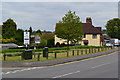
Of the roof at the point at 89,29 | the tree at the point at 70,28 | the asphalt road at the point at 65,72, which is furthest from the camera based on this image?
the roof at the point at 89,29

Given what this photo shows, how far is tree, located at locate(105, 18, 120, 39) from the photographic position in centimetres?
11625

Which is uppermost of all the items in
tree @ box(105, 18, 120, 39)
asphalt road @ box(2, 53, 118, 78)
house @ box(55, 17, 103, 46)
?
tree @ box(105, 18, 120, 39)

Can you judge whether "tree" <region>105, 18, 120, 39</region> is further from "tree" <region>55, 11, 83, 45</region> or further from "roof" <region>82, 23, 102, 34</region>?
"tree" <region>55, 11, 83, 45</region>

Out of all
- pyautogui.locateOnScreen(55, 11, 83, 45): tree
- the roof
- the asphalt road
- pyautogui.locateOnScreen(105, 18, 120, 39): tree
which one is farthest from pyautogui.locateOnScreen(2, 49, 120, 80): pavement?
pyautogui.locateOnScreen(105, 18, 120, 39): tree

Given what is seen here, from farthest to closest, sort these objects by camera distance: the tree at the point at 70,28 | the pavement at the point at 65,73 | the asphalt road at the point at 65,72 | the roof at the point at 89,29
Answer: the roof at the point at 89,29 → the tree at the point at 70,28 → the asphalt road at the point at 65,72 → the pavement at the point at 65,73

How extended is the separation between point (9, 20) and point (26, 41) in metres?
79.8

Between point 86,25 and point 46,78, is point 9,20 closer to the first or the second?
point 86,25

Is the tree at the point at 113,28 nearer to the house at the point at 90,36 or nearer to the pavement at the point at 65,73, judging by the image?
the house at the point at 90,36

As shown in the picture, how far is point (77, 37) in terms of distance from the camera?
4919cm

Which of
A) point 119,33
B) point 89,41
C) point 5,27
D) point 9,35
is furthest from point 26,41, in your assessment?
point 119,33

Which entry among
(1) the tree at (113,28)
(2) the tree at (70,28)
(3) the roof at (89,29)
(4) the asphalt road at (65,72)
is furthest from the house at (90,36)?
(4) the asphalt road at (65,72)

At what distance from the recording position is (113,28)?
119 metres

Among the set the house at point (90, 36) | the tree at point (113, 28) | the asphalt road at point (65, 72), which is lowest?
the asphalt road at point (65, 72)

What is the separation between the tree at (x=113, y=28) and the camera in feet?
381
